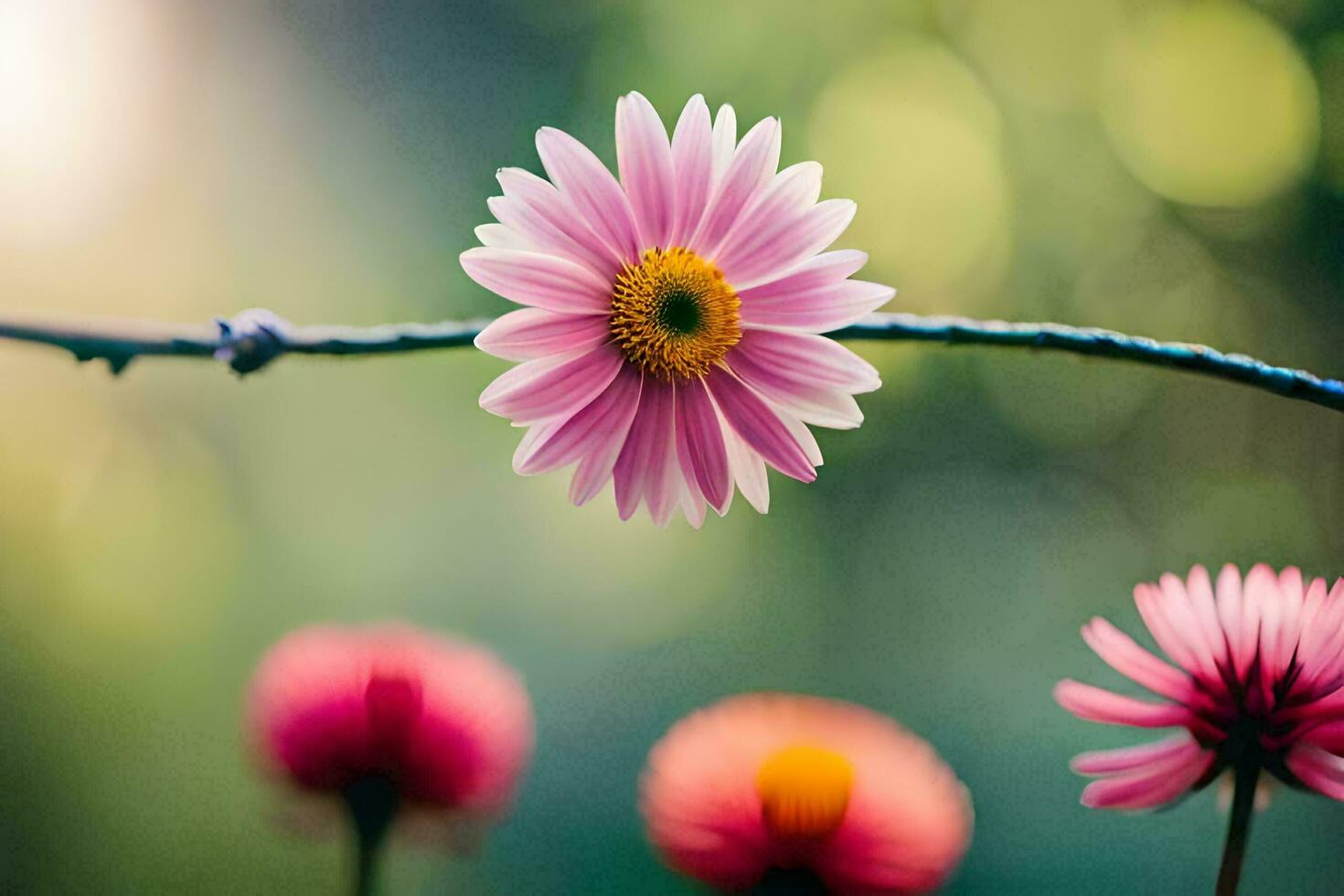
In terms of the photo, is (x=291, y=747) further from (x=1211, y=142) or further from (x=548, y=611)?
(x=1211, y=142)

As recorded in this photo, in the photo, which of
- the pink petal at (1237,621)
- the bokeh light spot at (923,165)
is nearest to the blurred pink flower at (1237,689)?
the pink petal at (1237,621)

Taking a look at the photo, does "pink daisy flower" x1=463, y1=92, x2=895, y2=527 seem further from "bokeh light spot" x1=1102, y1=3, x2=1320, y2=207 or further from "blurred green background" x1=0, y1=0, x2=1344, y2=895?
"bokeh light spot" x1=1102, y1=3, x2=1320, y2=207

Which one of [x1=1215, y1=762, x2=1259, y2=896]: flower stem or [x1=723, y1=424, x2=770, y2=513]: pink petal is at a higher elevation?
[x1=723, y1=424, x2=770, y2=513]: pink petal

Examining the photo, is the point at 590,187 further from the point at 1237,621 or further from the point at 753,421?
the point at 1237,621

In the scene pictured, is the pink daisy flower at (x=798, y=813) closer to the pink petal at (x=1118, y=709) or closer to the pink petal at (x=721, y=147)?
the pink petal at (x=1118, y=709)

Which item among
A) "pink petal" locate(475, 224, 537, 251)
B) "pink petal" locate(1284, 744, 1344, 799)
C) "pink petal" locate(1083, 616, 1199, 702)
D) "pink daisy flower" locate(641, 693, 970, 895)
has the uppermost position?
"pink petal" locate(475, 224, 537, 251)

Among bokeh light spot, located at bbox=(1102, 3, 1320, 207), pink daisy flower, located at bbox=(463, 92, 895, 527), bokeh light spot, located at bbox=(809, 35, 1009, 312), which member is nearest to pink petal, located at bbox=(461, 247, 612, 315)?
pink daisy flower, located at bbox=(463, 92, 895, 527)

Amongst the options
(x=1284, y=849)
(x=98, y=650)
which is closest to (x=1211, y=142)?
(x=1284, y=849)
